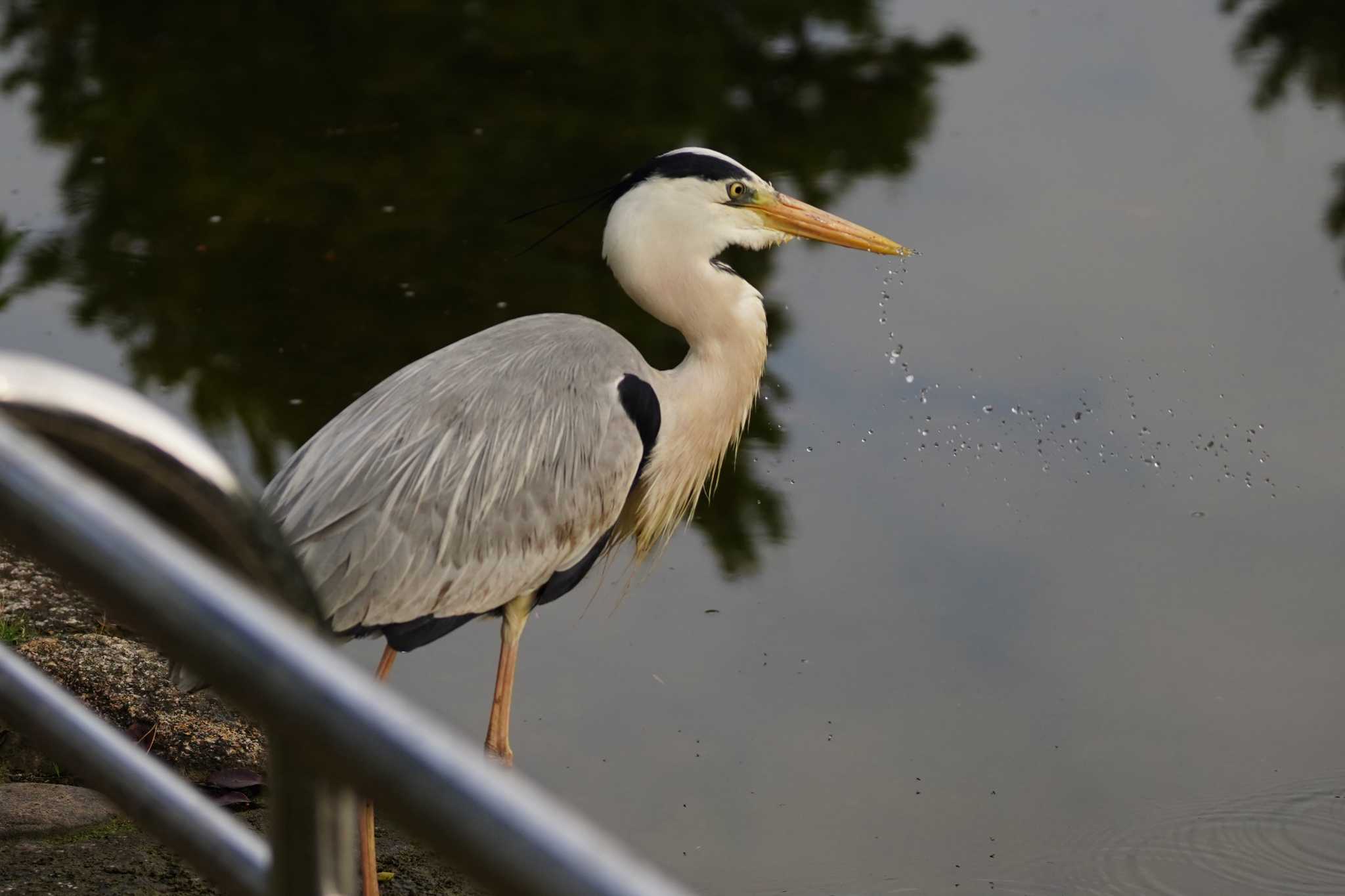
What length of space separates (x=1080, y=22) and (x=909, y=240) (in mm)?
1672

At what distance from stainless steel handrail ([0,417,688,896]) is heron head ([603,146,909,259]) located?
2.98 m

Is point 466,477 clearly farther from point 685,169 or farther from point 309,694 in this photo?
point 309,694

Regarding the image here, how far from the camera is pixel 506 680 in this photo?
3408 mm

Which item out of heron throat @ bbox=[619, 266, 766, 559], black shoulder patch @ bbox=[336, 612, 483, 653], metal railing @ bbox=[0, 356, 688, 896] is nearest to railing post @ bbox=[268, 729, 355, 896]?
metal railing @ bbox=[0, 356, 688, 896]

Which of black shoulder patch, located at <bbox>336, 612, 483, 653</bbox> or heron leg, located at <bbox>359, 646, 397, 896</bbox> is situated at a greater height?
black shoulder patch, located at <bbox>336, 612, 483, 653</bbox>

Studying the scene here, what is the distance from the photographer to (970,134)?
20.5 ft

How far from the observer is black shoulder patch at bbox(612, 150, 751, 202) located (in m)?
3.58

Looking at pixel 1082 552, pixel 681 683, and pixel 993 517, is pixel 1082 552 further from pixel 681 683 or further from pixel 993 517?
pixel 681 683

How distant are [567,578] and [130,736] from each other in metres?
0.88

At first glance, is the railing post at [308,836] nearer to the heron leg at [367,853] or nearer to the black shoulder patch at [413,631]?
the heron leg at [367,853]

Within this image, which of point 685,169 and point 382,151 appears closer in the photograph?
point 685,169

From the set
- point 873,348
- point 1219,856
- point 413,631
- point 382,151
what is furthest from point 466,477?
point 382,151

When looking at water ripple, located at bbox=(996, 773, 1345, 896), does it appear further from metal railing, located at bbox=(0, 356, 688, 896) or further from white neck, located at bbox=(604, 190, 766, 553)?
metal railing, located at bbox=(0, 356, 688, 896)

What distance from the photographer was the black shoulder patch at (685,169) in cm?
358
